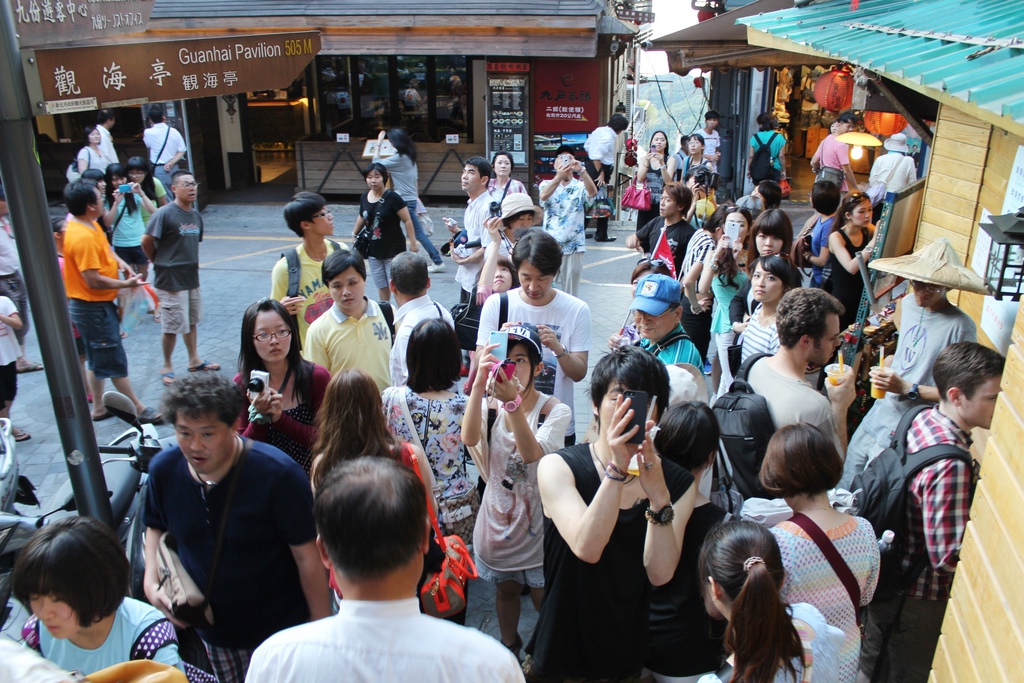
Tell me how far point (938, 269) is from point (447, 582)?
9.57ft

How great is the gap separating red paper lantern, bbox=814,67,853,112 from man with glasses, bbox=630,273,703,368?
672cm

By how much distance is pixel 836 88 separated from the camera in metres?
9.69

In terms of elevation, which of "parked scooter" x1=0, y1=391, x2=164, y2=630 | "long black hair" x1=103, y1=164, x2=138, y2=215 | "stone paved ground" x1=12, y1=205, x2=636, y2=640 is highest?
"long black hair" x1=103, y1=164, x2=138, y2=215

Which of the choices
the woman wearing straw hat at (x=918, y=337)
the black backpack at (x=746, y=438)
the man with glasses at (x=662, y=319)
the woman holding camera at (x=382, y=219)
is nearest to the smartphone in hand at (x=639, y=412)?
the black backpack at (x=746, y=438)

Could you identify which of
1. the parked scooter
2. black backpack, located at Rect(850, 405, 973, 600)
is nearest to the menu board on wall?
the parked scooter

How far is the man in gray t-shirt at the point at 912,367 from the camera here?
3969 mm

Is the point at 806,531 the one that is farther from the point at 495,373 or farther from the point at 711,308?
the point at 711,308

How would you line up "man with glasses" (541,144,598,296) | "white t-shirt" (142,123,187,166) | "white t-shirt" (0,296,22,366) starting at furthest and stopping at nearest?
"white t-shirt" (142,123,187,166) → "man with glasses" (541,144,598,296) → "white t-shirt" (0,296,22,366)

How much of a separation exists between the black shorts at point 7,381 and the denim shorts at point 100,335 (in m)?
0.58

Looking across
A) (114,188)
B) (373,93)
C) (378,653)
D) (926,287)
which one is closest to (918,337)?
(926,287)

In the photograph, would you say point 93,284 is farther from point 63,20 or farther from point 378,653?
point 378,653

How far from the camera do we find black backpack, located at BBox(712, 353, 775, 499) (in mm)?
3587

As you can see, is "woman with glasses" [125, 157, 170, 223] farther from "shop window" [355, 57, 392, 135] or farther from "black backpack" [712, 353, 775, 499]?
"black backpack" [712, 353, 775, 499]

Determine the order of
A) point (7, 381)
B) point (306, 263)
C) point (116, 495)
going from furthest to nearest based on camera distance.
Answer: point (7, 381) → point (306, 263) → point (116, 495)
